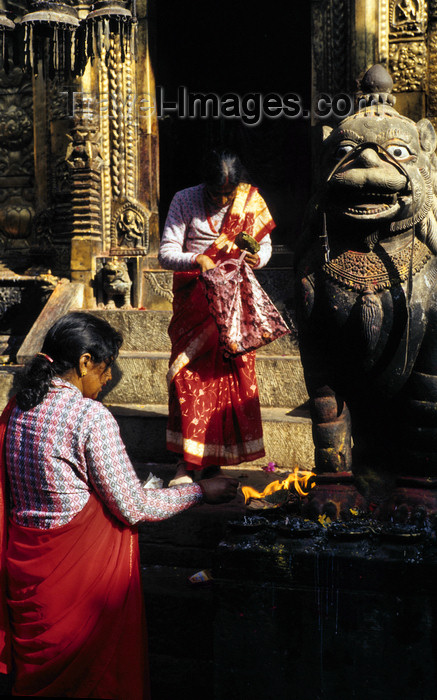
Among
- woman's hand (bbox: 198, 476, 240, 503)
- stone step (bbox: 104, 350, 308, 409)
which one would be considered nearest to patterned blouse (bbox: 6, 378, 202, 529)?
woman's hand (bbox: 198, 476, 240, 503)

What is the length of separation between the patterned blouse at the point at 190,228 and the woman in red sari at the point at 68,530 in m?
1.57

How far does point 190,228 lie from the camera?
4.04 meters

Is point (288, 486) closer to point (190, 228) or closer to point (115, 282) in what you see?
point (190, 228)

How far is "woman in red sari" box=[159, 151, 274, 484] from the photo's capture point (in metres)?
3.85

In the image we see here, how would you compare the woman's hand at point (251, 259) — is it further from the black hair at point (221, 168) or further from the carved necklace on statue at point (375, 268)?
the carved necklace on statue at point (375, 268)

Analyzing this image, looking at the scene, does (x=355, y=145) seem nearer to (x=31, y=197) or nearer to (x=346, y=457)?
(x=346, y=457)

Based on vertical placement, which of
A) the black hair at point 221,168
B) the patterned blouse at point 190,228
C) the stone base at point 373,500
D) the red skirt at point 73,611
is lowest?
the red skirt at point 73,611

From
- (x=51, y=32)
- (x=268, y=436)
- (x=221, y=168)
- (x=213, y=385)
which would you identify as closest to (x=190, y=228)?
(x=221, y=168)

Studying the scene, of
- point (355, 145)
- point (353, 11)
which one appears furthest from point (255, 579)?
point (353, 11)

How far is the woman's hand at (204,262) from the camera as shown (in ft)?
12.1

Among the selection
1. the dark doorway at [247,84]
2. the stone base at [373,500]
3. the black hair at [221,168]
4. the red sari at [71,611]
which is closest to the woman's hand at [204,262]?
the black hair at [221,168]

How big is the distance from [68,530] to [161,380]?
3084mm

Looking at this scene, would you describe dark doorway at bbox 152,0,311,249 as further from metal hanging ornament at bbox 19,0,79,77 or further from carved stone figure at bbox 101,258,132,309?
metal hanging ornament at bbox 19,0,79,77

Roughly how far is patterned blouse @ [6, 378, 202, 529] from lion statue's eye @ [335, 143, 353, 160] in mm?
1273
